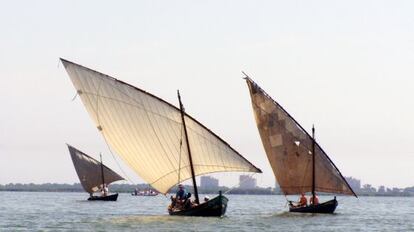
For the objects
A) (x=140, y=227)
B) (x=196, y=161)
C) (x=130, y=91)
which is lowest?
(x=140, y=227)

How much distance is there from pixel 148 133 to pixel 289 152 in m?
19.4

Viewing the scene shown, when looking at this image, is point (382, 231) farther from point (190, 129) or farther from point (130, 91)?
point (130, 91)

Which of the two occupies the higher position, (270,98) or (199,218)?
(270,98)

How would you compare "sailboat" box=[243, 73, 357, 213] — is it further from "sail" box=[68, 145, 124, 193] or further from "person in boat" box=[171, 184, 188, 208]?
"sail" box=[68, 145, 124, 193]

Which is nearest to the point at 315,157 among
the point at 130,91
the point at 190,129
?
the point at 190,129

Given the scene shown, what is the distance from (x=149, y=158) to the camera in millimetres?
61938

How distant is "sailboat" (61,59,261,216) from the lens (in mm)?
59406

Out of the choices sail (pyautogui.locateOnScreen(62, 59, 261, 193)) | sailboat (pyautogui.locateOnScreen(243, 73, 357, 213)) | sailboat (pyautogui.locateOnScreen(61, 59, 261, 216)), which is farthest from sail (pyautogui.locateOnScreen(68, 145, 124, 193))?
sail (pyautogui.locateOnScreen(62, 59, 261, 193))

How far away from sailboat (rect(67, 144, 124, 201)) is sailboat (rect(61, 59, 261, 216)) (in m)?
67.4

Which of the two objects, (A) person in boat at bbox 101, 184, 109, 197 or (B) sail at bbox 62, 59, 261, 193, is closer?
(B) sail at bbox 62, 59, 261, 193

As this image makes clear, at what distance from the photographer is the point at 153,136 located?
61.1m

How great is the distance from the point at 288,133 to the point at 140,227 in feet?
68.4

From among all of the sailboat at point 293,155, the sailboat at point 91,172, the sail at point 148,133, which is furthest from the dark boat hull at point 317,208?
the sailboat at point 91,172

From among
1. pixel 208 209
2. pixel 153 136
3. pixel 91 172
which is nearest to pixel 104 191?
pixel 91 172
